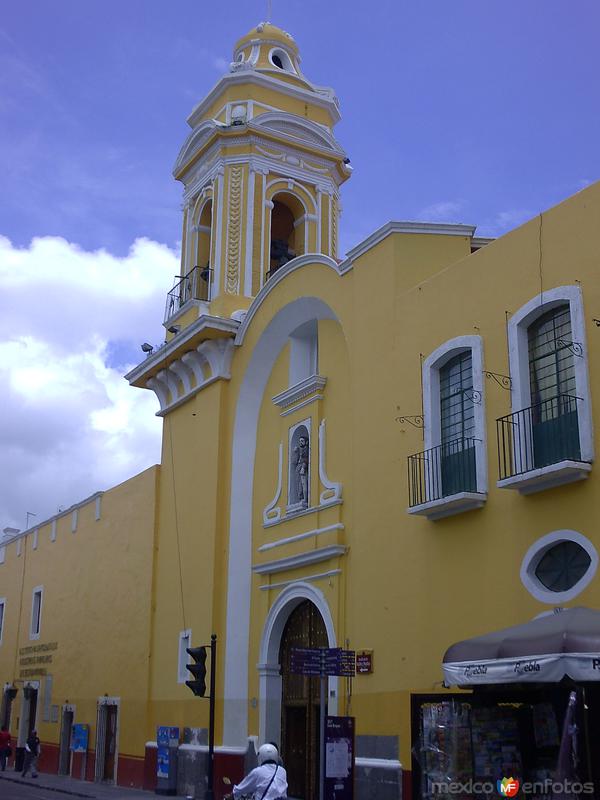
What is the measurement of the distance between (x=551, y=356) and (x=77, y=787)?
51.9ft

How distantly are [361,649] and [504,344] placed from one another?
5.23m

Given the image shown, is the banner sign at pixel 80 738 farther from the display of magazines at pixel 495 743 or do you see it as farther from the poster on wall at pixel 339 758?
the display of magazines at pixel 495 743

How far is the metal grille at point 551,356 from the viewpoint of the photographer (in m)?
12.2

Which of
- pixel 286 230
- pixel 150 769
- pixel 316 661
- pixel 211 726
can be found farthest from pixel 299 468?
pixel 286 230

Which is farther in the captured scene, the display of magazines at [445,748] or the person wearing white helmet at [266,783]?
the display of magazines at [445,748]

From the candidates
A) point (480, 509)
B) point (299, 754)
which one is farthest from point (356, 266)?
point (299, 754)

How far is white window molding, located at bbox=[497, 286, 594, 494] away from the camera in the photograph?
11383mm

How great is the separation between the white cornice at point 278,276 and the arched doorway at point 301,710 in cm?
585

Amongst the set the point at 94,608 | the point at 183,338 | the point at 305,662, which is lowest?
the point at 305,662

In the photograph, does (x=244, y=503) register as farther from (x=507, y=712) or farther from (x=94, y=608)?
(x=507, y=712)

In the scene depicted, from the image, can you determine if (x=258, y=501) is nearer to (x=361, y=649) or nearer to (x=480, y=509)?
(x=361, y=649)

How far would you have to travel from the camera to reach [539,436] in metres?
12.2

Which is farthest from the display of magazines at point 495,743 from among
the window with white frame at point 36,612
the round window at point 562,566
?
the window with white frame at point 36,612

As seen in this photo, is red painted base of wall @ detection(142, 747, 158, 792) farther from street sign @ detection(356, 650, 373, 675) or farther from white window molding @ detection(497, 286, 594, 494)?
white window molding @ detection(497, 286, 594, 494)
